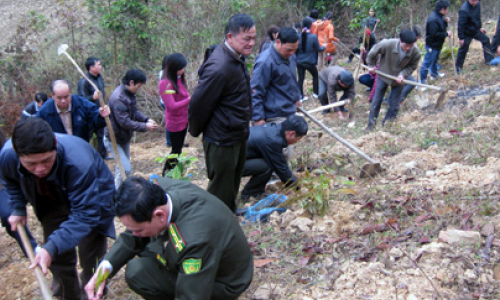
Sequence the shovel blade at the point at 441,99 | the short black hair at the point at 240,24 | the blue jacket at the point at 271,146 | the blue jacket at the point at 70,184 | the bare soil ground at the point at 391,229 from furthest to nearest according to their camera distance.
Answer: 1. the shovel blade at the point at 441,99
2. the blue jacket at the point at 271,146
3. the short black hair at the point at 240,24
4. the bare soil ground at the point at 391,229
5. the blue jacket at the point at 70,184

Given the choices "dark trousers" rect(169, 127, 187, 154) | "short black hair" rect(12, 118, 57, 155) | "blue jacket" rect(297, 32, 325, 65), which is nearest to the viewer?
"short black hair" rect(12, 118, 57, 155)

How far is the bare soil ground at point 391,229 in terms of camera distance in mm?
2801

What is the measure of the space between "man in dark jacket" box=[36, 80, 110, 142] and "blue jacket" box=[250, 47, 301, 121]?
4.97ft

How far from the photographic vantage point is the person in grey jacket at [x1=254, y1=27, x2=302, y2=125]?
430cm

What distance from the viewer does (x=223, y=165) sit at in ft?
11.8

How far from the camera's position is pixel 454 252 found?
2.89 m

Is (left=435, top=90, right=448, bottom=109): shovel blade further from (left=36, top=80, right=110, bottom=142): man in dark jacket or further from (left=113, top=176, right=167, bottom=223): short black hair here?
(left=113, top=176, right=167, bottom=223): short black hair

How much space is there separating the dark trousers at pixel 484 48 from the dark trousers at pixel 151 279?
7326mm

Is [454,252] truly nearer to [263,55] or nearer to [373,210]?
[373,210]

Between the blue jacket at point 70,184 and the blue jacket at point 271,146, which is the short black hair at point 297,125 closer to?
the blue jacket at point 271,146

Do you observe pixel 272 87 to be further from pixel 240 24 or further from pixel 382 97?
pixel 382 97

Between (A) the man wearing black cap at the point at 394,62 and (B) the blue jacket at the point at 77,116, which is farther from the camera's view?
(A) the man wearing black cap at the point at 394,62

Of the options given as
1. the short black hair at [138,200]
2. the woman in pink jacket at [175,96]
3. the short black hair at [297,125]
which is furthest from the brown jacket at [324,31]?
the short black hair at [138,200]

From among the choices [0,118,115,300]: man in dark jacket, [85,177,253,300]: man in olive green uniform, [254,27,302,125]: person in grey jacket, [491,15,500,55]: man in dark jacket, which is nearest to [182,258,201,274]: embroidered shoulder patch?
[85,177,253,300]: man in olive green uniform
